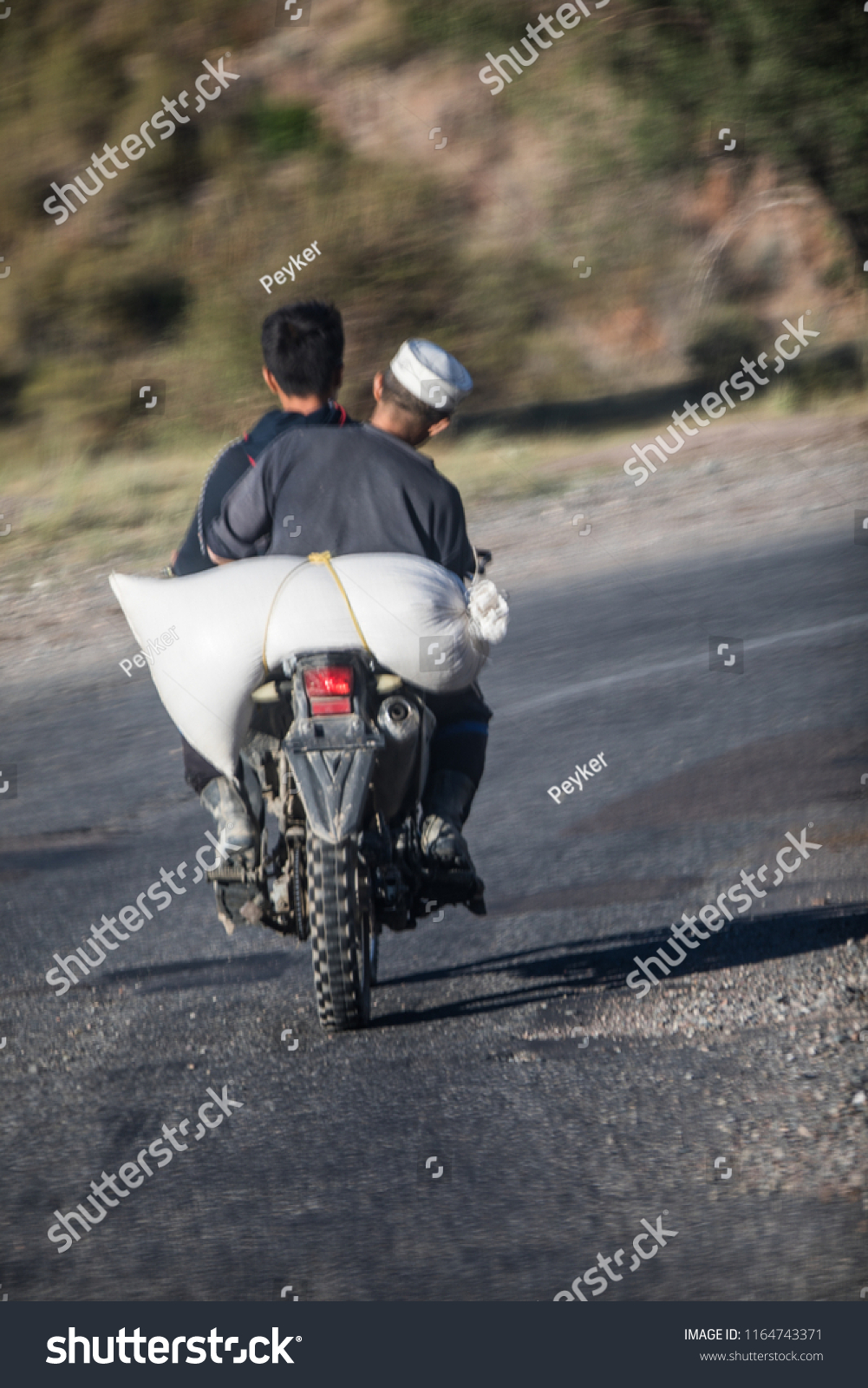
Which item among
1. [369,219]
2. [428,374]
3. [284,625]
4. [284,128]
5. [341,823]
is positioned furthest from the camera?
[369,219]

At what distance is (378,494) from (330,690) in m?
0.56

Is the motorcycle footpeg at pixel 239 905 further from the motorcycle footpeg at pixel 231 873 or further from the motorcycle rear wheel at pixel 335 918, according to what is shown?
the motorcycle rear wheel at pixel 335 918

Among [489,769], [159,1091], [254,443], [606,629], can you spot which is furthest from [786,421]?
[159,1091]

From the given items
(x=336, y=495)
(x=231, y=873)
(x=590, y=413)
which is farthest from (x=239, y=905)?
(x=590, y=413)

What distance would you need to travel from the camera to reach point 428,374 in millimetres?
3631

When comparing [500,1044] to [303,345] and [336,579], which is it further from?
[303,345]

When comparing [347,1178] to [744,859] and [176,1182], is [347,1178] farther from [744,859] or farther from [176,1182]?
[744,859]

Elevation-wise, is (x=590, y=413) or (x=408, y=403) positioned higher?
(x=408, y=403)

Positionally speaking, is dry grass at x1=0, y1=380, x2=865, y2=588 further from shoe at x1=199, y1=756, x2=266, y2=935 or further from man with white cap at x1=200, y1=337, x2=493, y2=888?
shoe at x1=199, y1=756, x2=266, y2=935

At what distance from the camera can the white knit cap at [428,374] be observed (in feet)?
11.9

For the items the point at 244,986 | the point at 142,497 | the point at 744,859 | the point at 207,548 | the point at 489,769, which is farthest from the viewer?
the point at 142,497

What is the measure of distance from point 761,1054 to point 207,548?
1.87 metres

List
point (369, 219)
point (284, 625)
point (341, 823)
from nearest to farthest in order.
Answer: point (341, 823) < point (284, 625) < point (369, 219)

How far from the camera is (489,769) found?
5.99 m
